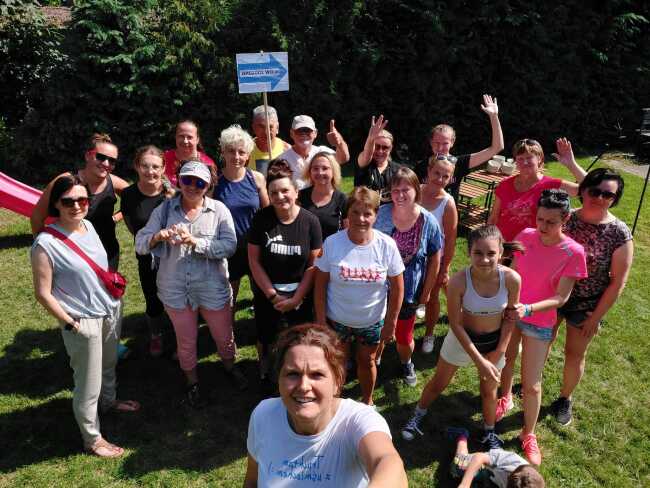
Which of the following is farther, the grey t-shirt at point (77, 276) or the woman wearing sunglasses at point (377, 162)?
the woman wearing sunglasses at point (377, 162)

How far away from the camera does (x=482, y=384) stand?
3.41 meters

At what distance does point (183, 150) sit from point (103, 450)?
277 cm

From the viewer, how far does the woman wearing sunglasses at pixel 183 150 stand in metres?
4.53

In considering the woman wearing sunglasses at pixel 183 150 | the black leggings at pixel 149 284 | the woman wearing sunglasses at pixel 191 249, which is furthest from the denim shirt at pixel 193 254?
the woman wearing sunglasses at pixel 183 150

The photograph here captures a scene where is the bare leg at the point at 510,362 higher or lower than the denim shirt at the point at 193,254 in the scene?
lower

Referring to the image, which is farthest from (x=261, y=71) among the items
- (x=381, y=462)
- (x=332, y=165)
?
(x=381, y=462)

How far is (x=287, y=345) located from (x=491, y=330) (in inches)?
74.8

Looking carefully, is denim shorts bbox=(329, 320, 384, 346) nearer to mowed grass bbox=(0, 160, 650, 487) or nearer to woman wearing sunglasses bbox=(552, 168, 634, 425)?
mowed grass bbox=(0, 160, 650, 487)

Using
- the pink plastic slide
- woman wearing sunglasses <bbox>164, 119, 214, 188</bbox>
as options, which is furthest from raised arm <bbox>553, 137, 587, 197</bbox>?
the pink plastic slide

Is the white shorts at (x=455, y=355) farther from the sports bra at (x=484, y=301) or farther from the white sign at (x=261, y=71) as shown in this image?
the white sign at (x=261, y=71)

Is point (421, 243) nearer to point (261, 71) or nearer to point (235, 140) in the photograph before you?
point (235, 140)

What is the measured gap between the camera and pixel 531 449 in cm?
349

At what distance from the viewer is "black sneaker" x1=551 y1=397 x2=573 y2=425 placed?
12.6ft

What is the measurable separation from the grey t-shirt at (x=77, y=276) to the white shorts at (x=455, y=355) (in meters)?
2.50
